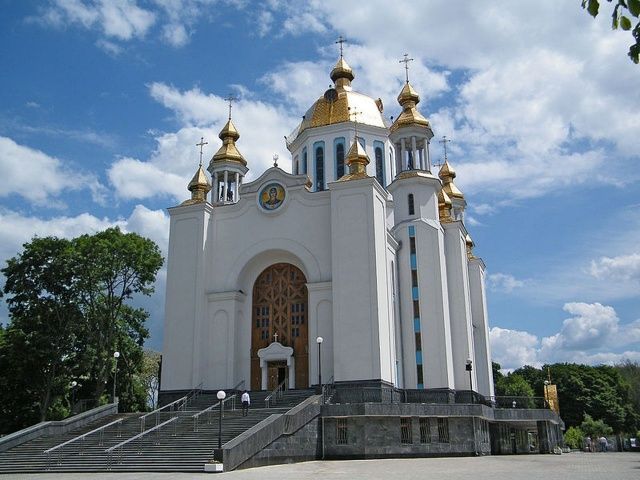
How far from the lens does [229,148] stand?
33.3 m

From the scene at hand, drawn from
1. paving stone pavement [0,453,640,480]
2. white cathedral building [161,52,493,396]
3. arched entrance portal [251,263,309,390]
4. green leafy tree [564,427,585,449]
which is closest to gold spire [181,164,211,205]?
white cathedral building [161,52,493,396]

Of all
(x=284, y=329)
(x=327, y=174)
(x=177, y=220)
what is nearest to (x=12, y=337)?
(x=177, y=220)

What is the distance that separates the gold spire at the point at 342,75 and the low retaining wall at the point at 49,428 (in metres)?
21.7

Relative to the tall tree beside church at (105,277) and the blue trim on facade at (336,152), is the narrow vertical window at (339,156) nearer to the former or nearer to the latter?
the blue trim on facade at (336,152)

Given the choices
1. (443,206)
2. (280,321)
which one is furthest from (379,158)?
(280,321)

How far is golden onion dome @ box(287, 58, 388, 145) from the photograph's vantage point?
1387 inches

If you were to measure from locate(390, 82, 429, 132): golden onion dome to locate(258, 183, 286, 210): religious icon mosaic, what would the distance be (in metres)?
7.42

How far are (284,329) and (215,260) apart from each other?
4.52 meters

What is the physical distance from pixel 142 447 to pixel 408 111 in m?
21.5

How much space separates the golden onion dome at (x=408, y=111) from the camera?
3284 cm

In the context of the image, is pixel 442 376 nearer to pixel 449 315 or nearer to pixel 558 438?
pixel 449 315

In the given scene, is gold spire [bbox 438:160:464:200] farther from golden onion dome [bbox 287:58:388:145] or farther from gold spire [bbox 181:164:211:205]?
gold spire [bbox 181:164:211:205]

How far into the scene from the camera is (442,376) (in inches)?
1119

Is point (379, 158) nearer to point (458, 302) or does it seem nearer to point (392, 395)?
point (458, 302)
